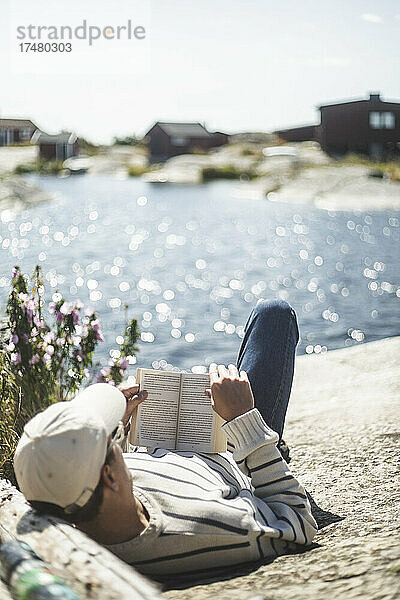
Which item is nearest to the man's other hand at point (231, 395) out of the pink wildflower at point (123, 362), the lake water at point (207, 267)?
the pink wildflower at point (123, 362)

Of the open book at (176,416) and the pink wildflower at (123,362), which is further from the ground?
the open book at (176,416)

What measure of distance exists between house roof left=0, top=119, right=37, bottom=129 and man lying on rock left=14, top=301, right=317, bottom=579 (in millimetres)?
14438

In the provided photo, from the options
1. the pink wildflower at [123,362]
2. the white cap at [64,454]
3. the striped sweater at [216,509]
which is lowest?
→ the pink wildflower at [123,362]

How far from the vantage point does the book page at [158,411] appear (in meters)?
1.86

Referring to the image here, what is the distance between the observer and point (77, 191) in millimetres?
22875

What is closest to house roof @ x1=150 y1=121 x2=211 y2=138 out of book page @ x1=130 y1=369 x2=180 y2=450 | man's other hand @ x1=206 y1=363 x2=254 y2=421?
book page @ x1=130 y1=369 x2=180 y2=450

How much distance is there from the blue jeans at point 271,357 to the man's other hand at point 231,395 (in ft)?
0.99

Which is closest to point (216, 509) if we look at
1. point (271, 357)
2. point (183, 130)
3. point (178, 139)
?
point (271, 357)

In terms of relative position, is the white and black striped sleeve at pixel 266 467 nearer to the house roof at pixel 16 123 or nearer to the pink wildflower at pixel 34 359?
the pink wildflower at pixel 34 359

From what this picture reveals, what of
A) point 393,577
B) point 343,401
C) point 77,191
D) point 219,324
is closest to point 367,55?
point 219,324

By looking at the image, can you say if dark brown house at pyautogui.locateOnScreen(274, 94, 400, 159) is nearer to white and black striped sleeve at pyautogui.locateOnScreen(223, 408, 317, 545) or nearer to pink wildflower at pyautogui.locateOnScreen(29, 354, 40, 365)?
pink wildflower at pyautogui.locateOnScreen(29, 354, 40, 365)

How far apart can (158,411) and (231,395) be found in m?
0.25

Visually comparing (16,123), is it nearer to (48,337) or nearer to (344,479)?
(48,337)

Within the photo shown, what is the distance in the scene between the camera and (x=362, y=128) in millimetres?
24484
